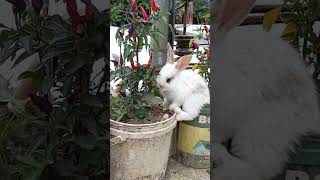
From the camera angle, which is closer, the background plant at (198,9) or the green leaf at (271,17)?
the green leaf at (271,17)

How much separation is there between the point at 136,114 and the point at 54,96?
1.94ft

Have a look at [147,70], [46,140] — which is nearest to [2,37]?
[46,140]

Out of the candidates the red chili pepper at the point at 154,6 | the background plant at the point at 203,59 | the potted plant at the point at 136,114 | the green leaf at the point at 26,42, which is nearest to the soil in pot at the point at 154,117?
the potted plant at the point at 136,114

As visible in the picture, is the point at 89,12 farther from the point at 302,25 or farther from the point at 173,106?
the point at 173,106

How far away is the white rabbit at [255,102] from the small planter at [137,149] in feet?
1.71

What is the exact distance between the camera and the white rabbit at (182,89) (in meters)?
1.82

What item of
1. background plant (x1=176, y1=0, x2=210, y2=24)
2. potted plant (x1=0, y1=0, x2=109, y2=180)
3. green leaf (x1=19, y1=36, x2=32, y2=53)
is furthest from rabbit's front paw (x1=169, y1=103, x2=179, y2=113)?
green leaf (x1=19, y1=36, x2=32, y2=53)

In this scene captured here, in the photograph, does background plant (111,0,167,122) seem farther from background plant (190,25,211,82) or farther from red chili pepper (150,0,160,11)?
background plant (190,25,211,82)

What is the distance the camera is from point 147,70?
1.74 meters

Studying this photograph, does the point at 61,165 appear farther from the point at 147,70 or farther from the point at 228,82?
the point at 147,70

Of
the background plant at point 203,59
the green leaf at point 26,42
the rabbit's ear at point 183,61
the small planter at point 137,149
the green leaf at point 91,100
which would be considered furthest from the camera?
the background plant at point 203,59

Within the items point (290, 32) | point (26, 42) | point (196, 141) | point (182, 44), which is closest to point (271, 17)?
point (290, 32)

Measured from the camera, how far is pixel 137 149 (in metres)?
1.66

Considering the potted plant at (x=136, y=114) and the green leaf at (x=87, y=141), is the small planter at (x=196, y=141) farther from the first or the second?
the green leaf at (x=87, y=141)
